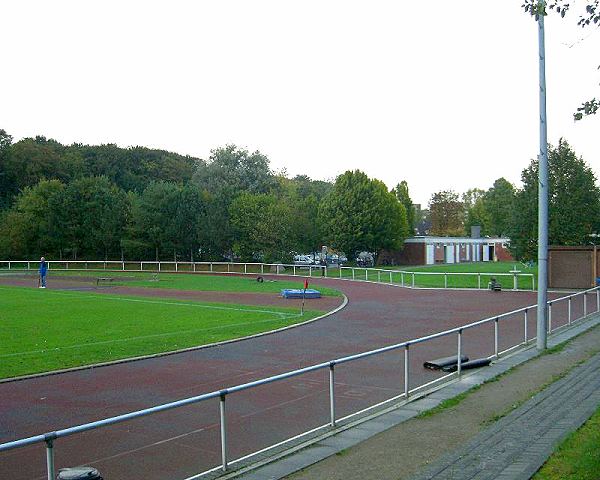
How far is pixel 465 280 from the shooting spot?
142 ft

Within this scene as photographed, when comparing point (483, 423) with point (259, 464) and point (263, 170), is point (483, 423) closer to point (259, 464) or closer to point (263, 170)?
point (259, 464)

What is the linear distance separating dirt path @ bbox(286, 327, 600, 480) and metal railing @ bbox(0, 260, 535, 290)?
25907mm

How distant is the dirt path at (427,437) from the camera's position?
7.36 metres

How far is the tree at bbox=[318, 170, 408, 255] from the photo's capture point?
64.6 m

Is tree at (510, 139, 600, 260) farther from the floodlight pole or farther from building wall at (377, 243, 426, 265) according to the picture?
building wall at (377, 243, 426, 265)

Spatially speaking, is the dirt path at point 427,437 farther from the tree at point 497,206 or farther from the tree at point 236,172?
the tree at point 497,206

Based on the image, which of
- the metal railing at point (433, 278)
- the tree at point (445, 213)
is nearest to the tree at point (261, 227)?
the metal railing at point (433, 278)

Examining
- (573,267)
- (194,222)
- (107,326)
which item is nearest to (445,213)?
(194,222)

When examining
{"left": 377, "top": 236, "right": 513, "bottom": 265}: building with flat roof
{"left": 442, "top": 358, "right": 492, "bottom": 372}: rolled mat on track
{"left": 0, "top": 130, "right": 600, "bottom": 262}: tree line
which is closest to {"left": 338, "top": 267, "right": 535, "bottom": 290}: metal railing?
{"left": 0, "top": 130, "right": 600, "bottom": 262}: tree line

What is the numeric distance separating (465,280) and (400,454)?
120 feet

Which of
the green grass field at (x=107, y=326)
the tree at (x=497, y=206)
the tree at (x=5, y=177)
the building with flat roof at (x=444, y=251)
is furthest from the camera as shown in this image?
the tree at (x=497, y=206)

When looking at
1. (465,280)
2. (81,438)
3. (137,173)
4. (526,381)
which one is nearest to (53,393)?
(81,438)

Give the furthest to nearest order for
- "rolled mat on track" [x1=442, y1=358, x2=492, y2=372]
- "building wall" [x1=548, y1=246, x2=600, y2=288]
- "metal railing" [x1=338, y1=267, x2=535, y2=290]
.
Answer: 1. "metal railing" [x1=338, y1=267, x2=535, y2=290]
2. "building wall" [x1=548, y1=246, x2=600, y2=288]
3. "rolled mat on track" [x1=442, y1=358, x2=492, y2=372]

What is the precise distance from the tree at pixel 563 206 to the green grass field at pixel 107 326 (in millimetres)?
21647
